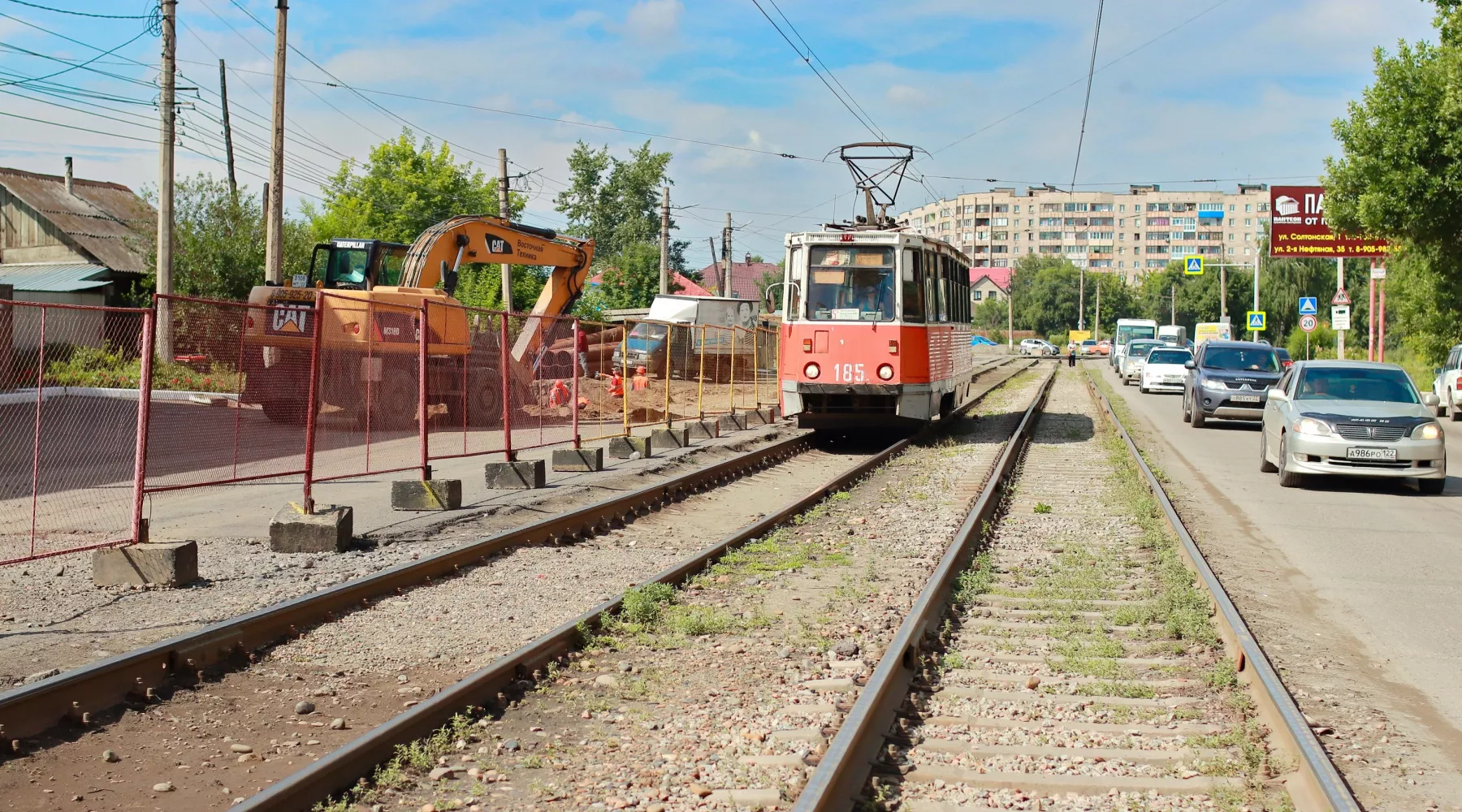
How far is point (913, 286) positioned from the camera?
18234 mm

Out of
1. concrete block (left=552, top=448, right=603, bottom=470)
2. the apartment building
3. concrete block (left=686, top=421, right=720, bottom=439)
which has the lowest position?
concrete block (left=552, top=448, right=603, bottom=470)

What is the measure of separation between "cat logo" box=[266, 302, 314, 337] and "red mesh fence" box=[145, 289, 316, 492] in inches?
0.6

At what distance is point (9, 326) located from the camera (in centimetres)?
790

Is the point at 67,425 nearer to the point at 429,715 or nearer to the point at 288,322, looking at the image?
the point at 288,322

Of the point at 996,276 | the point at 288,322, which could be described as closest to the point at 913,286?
the point at 288,322

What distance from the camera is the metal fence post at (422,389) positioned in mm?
11914

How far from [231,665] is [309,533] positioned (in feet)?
10.6

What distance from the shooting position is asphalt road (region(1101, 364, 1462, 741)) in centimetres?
679

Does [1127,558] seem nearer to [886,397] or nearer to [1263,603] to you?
[1263,603]

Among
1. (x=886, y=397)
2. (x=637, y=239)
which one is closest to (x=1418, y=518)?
(x=886, y=397)

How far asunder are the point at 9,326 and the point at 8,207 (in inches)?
1598

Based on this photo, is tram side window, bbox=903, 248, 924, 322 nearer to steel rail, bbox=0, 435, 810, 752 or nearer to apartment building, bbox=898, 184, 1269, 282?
steel rail, bbox=0, 435, 810, 752

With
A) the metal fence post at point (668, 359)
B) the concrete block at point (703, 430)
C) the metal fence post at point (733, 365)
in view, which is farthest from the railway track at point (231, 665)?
the metal fence post at point (733, 365)

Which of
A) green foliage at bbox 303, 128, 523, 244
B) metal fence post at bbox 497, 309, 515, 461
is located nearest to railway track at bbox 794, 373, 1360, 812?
metal fence post at bbox 497, 309, 515, 461
